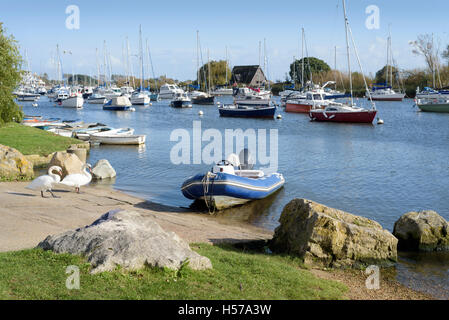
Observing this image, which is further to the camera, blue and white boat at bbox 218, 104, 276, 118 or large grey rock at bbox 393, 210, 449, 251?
blue and white boat at bbox 218, 104, 276, 118

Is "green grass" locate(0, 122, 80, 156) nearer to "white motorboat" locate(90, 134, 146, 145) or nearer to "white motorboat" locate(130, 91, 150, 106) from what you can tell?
"white motorboat" locate(90, 134, 146, 145)

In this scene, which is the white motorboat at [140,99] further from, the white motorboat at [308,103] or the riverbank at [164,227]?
the riverbank at [164,227]

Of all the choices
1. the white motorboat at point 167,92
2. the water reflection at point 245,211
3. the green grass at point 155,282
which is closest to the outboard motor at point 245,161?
the water reflection at point 245,211

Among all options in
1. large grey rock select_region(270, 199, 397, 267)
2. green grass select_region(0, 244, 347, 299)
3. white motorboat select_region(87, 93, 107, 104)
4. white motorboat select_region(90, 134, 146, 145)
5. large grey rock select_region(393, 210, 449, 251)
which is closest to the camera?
green grass select_region(0, 244, 347, 299)

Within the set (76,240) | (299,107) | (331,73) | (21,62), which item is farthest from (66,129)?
(331,73)

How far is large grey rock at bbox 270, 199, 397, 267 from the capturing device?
37.8ft

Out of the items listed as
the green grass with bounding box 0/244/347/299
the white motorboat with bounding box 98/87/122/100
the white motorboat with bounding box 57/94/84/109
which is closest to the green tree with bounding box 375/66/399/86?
the white motorboat with bounding box 98/87/122/100

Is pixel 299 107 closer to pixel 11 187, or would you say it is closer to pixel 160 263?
pixel 11 187

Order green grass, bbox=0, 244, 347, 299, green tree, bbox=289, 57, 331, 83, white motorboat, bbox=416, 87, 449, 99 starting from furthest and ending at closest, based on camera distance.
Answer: green tree, bbox=289, 57, 331, 83, white motorboat, bbox=416, 87, 449, 99, green grass, bbox=0, 244, 347, 299

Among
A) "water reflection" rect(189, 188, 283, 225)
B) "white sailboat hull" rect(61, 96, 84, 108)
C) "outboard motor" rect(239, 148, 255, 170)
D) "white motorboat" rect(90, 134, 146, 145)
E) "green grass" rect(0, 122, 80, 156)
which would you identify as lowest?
"water reflection" rect(189, 188, 283, 225)

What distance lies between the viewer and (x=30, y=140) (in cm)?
2866

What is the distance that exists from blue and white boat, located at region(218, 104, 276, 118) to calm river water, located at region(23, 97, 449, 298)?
1133 cm

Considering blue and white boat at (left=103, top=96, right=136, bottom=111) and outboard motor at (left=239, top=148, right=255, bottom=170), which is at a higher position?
blue and white boat at (left=103, top=96, right=136, bottom=111)

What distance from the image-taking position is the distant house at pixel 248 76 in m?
142
